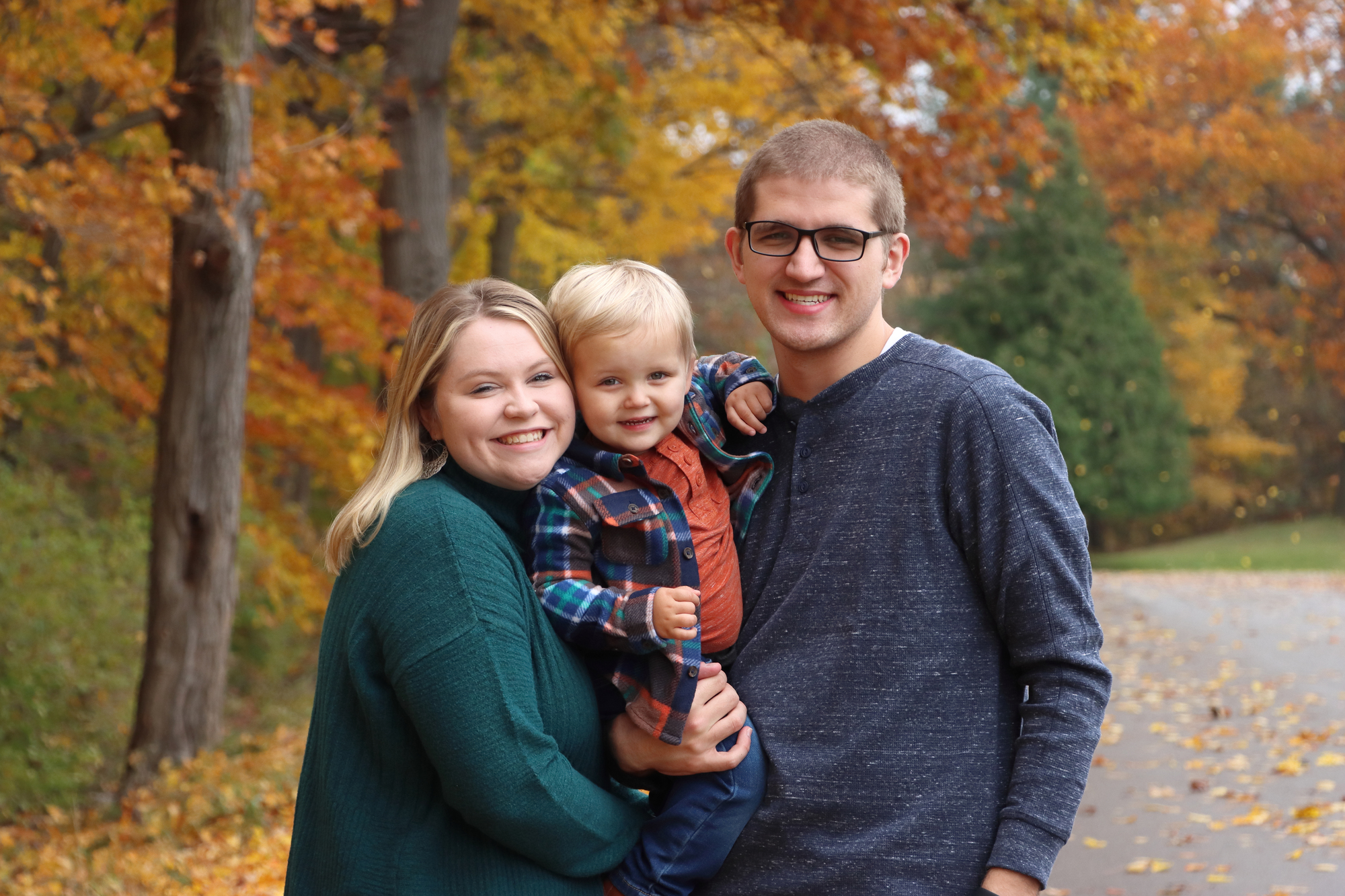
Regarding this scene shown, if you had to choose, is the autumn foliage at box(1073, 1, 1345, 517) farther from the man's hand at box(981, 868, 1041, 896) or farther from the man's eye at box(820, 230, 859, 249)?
the man's hand at box(981, 868, 1041, 896)

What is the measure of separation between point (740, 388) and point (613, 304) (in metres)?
0.40

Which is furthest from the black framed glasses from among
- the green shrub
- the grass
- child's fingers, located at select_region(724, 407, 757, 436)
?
the grass

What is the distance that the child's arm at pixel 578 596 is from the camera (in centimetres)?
230

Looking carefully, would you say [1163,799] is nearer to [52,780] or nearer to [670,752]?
[670,752]

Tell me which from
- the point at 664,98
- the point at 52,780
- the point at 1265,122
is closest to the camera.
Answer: the point at 52,780

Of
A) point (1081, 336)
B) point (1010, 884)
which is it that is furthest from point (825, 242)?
point (1081, 336)

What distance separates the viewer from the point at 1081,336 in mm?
29562

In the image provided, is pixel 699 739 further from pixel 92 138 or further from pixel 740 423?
pixel 92 138

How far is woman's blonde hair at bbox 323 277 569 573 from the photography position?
89.8 inches

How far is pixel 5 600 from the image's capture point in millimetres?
10039

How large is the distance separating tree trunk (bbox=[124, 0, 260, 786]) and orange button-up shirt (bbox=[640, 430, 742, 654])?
5.30 metres

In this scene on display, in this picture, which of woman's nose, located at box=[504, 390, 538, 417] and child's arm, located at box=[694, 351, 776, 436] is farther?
child's arm, located at box=[694, 351, 776, 436]

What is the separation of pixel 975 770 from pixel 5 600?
32.5 ft

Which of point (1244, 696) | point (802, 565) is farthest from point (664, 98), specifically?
point (802, 565)
